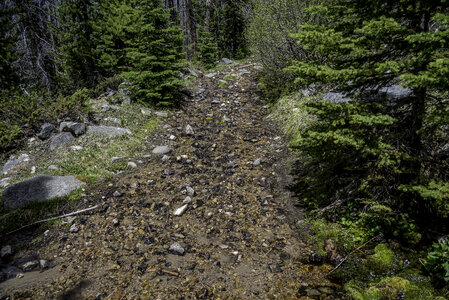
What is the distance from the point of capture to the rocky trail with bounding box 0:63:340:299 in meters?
3.30

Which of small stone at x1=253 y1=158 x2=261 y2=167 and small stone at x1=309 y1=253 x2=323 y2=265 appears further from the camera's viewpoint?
small stone at x1=253 y1=158 x2=261 y2=167

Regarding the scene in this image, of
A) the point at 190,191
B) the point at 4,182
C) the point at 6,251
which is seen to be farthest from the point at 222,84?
the point at 6,251

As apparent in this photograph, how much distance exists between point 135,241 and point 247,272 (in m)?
2.06

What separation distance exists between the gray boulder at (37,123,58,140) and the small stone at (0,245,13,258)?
4026 millimetres

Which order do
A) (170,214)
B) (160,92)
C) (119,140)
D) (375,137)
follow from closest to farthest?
1. (375,137)
2. (170,214)
3. (119,140)
4. (160,92)

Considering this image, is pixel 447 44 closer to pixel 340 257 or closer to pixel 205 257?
pixel 340 257

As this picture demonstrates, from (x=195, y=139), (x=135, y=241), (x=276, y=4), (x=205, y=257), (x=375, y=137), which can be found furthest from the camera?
(x=276, y=4)

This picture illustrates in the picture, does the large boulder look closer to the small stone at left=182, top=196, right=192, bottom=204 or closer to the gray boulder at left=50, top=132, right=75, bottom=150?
the gray boulder at left=50, top=132, right=75, bottom=150

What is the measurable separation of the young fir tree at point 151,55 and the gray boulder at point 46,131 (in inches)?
119

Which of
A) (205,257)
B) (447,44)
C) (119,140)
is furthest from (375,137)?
(119,140)

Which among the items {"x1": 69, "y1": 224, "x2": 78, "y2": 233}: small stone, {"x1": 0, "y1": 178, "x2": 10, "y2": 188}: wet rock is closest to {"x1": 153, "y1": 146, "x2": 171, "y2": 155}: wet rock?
{"x1": 69, "y1": 224, "x2": 78, "y2": 233}: small stone

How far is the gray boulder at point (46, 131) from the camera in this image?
713 cm

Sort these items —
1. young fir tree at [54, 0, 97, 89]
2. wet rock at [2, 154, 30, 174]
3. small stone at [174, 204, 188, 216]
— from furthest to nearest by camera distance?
young fir tree at [54, 0, 97, 89], wet rock at [2, 154, 30, 174], small stone at [174, 204, 188, 216]

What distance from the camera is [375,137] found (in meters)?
3.47
